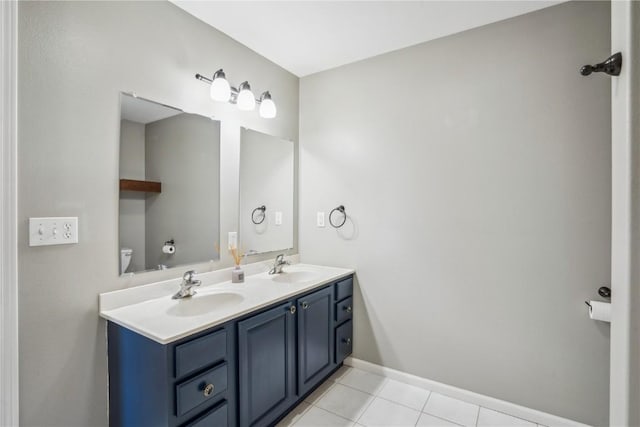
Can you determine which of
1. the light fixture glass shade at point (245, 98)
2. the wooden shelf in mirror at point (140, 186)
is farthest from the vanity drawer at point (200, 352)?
the light fixture glass shade at point (245, 98)

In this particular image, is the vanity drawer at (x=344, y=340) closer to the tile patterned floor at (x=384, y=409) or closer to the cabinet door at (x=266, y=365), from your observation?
the tile patterned floor at (x=384, y=409)

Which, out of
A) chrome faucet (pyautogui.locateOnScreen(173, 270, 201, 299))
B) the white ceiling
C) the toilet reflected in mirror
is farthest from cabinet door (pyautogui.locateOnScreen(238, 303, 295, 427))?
the white ceiling

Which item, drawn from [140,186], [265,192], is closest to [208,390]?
[140,186]

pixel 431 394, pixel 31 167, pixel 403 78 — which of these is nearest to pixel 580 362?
pixel 431 394

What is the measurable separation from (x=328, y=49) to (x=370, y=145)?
2.52ft

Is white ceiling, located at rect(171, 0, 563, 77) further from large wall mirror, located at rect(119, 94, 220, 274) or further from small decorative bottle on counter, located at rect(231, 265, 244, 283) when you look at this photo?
small decorative bottle on counter, located at rect(231, 265, 244, 283)

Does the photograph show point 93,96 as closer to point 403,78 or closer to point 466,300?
point 403,78

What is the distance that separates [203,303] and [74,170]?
35.5 inches

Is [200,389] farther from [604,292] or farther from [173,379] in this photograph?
[604,292]

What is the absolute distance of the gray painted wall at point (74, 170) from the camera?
1.24 meters

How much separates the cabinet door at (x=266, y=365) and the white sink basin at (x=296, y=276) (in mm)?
501

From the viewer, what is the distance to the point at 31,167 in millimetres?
1250

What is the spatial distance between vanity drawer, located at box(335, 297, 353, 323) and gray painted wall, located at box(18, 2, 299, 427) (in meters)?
1.19

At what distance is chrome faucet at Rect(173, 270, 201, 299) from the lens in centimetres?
167
